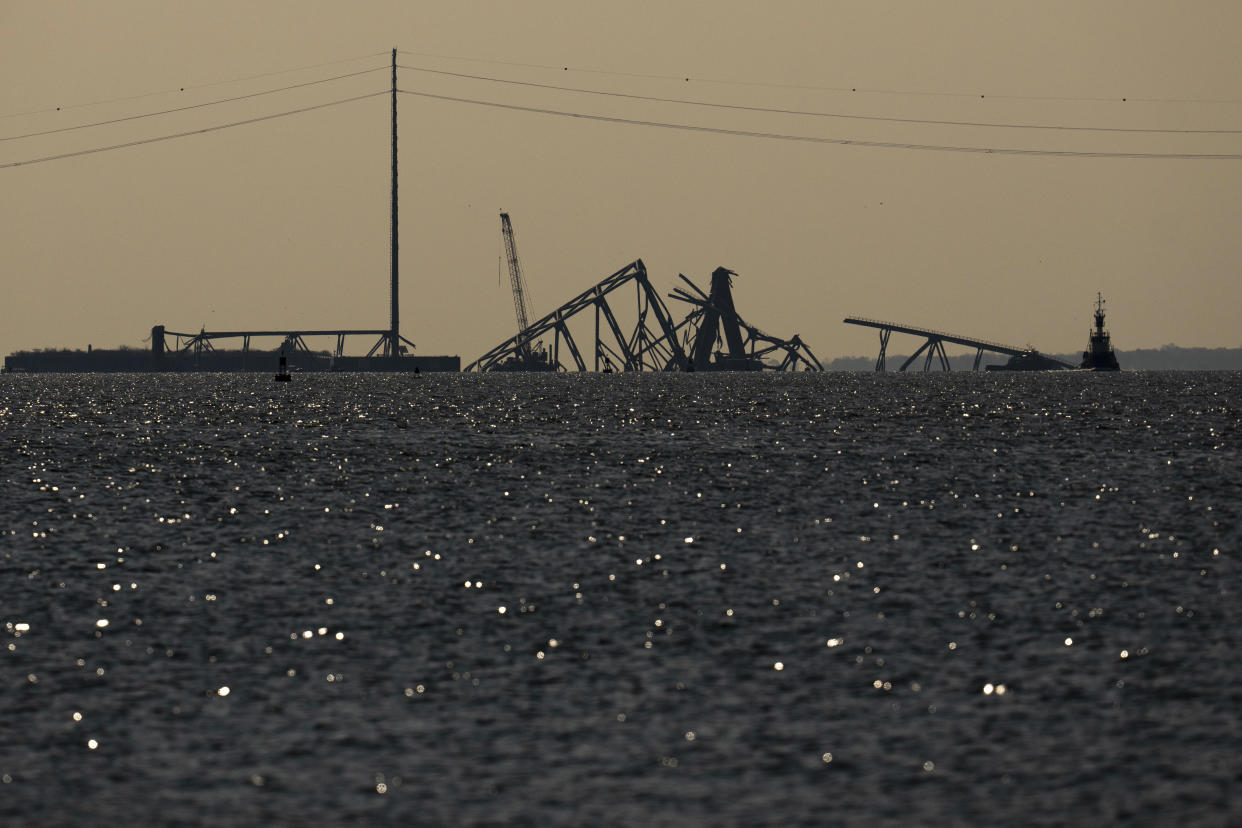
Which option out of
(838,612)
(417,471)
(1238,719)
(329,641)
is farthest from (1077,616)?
(417,471)

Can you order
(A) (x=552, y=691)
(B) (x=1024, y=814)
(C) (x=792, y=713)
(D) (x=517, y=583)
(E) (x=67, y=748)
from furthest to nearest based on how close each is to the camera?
(D) (x=517, y=583), (A) (x=552, y=691), (C) (x=792, y=713), (E) (x=67, y=748), (B) (x=1024, y=814)

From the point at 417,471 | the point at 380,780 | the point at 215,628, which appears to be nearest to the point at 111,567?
the point at 215,628

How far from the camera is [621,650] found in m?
28.8

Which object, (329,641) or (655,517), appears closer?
(329,641)

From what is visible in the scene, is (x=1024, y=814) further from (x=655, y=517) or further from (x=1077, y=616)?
(x=655, y=517)

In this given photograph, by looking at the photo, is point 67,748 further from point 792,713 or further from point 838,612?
point 838,612

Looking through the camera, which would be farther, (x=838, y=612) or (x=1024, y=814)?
(x=838, y=612)

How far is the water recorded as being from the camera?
20.1 metres

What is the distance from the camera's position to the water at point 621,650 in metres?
20.1

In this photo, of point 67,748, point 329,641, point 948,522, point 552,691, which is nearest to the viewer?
point 67,748

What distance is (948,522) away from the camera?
165ft

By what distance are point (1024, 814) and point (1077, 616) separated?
44.5ft

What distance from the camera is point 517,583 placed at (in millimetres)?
36938

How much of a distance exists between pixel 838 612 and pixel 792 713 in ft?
29.9
